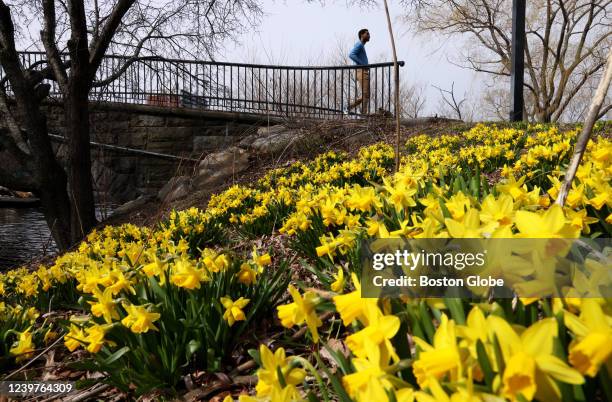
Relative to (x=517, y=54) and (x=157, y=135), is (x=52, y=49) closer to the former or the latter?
(x=157, y=135)

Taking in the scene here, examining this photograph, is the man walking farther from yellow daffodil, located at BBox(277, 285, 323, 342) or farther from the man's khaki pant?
yellow daffodil, located at BBox(277, 285, 323, 342)

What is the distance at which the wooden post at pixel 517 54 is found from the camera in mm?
8102

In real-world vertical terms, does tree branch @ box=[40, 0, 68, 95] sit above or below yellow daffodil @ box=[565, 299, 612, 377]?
above

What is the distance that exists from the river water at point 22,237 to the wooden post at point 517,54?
8.10 metres

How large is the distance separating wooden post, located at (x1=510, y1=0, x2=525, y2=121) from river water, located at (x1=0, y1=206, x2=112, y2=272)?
8.10 meters

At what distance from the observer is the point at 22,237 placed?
942cm

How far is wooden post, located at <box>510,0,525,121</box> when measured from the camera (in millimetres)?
8102

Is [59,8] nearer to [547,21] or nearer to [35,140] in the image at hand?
[35,140]

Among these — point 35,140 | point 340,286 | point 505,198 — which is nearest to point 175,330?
point 340,286

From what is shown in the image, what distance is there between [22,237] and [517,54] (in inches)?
440

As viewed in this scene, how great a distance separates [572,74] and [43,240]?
2220 centimetres

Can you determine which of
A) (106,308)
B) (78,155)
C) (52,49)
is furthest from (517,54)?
(106,308)

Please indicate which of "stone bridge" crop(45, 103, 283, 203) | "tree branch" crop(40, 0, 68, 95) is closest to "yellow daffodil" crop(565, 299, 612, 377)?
"tree branch" crop(40, 0, 68, 95)

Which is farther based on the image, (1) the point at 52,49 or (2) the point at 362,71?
(2) the point at 362,71
